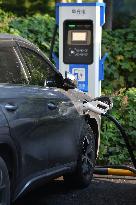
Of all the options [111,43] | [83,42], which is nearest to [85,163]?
[83,42]

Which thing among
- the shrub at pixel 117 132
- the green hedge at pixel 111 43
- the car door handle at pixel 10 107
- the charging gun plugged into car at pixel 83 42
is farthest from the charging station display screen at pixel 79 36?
the car door handle at pixel 10 107

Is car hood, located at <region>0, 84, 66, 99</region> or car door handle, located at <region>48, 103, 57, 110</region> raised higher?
car hood, located at <region>0, 84, 66, 99</region>

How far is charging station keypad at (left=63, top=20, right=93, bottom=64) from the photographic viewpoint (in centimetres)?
983

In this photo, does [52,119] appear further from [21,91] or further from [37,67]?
[37,67]

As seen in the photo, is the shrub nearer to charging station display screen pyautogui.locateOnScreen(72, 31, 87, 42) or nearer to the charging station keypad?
the charging station keypad

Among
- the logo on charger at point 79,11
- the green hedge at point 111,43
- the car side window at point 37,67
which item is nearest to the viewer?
the car side window at point 37,67

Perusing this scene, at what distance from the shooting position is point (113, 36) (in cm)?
1255

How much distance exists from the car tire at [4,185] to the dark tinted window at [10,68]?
36.8 inches

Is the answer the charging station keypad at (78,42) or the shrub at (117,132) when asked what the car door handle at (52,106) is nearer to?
the shrub at (117,132)

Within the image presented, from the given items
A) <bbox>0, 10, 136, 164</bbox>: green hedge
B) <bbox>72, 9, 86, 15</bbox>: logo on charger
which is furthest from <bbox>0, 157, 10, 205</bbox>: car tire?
<bbox>0, 10, 136, 164</bbox>: green hedge

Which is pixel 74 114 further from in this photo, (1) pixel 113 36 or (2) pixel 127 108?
(1) pixel 113 36

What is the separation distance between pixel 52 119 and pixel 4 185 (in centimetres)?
104

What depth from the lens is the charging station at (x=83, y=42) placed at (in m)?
9.68

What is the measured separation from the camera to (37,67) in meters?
7.20
